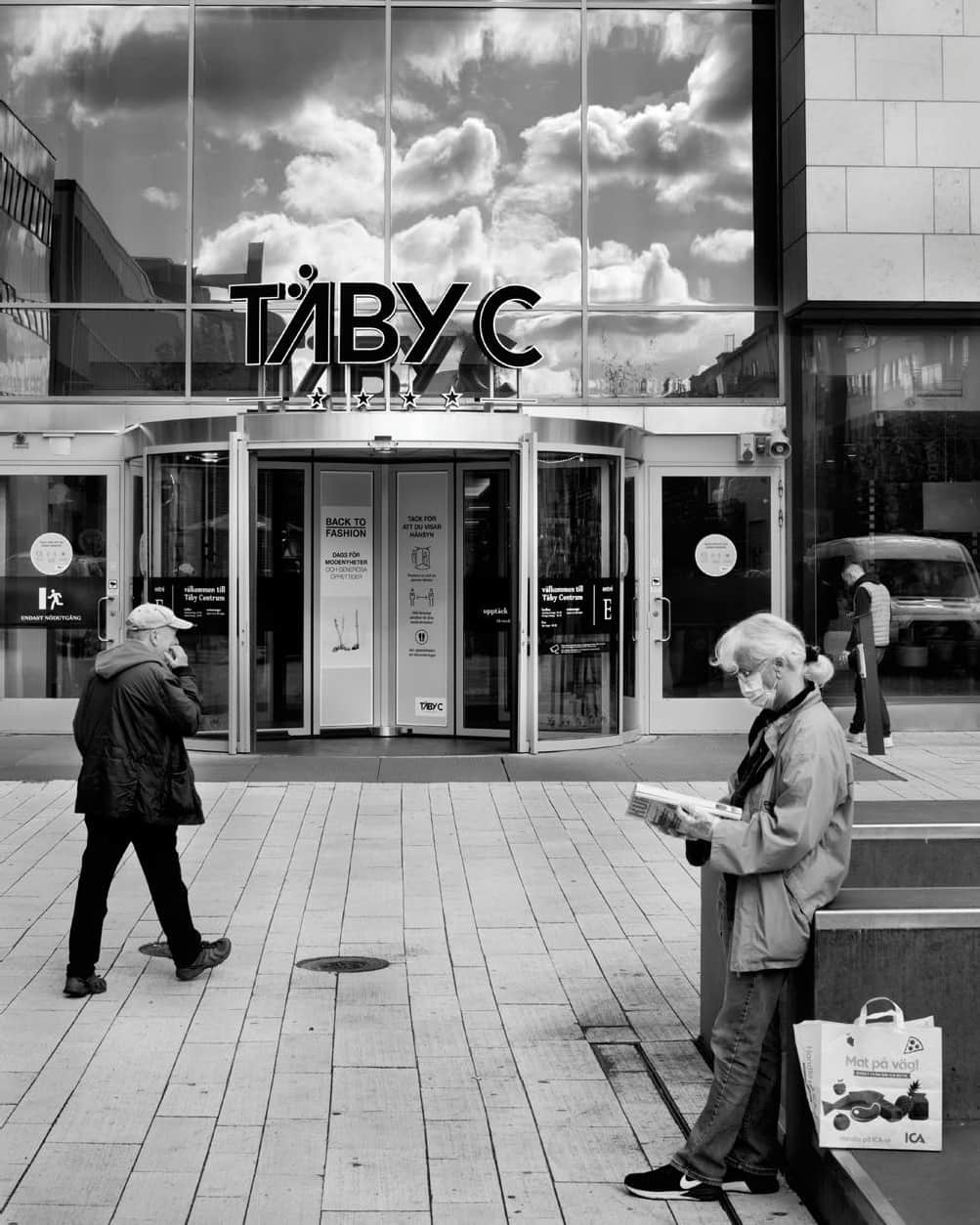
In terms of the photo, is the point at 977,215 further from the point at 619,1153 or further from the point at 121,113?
the point at 619,1153

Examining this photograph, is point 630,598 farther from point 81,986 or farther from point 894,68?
point 81,986

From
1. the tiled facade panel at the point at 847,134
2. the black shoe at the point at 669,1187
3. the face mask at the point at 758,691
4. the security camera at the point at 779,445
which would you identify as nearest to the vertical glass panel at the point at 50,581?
the security camera at the point at 779,445

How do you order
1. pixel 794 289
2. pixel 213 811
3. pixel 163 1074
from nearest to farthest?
pixel 163 1074 → pixel 213 811 → pixel 794 289

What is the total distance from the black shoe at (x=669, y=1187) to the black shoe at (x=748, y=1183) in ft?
0.19

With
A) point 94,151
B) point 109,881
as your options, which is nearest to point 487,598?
point 94,151

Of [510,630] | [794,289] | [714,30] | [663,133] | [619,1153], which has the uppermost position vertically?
[714,30]

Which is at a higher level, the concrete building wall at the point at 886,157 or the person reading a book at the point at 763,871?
the concrete building wall at the point at 886,157

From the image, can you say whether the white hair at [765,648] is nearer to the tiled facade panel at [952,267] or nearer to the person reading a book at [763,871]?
the person reading a book at [763,871]

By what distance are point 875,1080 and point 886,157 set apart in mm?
12649

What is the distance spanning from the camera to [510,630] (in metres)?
15.2

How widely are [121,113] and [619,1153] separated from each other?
45.8 ft

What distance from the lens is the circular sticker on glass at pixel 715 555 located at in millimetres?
16344

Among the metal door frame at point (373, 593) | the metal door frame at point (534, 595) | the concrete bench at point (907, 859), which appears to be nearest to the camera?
the concrete bench at point (907, 859)

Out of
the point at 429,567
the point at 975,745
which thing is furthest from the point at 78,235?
the point at 975,745
